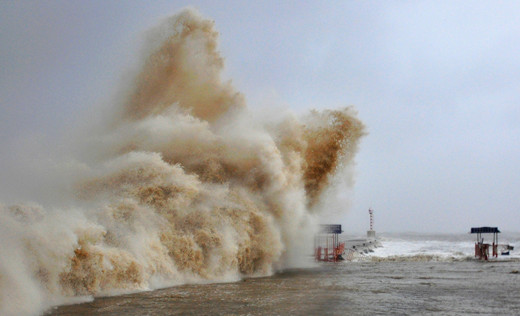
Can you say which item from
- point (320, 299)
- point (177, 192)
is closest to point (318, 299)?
point (320, 299)

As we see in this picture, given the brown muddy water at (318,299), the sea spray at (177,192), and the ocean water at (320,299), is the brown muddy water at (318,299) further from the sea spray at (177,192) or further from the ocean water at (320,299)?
Answer: the sea spray at (177,192)

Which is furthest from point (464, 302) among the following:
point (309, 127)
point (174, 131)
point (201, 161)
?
point (309, 127)

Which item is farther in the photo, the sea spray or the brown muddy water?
the sea spray

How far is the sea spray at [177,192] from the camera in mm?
13070

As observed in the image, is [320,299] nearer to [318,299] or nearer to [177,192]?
[318,299]

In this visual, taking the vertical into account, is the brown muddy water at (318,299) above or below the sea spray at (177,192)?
below

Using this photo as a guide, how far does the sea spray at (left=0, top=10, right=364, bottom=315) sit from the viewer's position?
42.9 ft

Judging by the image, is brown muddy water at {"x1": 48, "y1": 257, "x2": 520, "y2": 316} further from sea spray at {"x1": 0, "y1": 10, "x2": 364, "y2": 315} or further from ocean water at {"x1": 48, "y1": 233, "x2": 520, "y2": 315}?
sea spray at {"x1": 0, "y1": 10, "x2": 364, "y2": 315}

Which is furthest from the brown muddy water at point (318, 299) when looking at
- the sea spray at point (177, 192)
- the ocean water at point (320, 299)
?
the sea spray at point (177, 192)

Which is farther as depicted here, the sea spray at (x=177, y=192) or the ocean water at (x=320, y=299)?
the sea spray at (x=177, y=192)

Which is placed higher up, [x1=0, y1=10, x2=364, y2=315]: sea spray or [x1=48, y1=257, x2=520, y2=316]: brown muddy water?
[x1=0, y1=10, x2=364, y2=315]: sea spray

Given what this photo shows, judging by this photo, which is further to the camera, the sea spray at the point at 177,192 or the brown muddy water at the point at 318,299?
the sea spray at the point at 177,192

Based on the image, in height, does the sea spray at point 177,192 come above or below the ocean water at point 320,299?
above

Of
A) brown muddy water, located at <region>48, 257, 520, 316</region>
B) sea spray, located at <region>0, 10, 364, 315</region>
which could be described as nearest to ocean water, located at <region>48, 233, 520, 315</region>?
brown muddy water, located at <region>48, 257, 520, 316</region>
